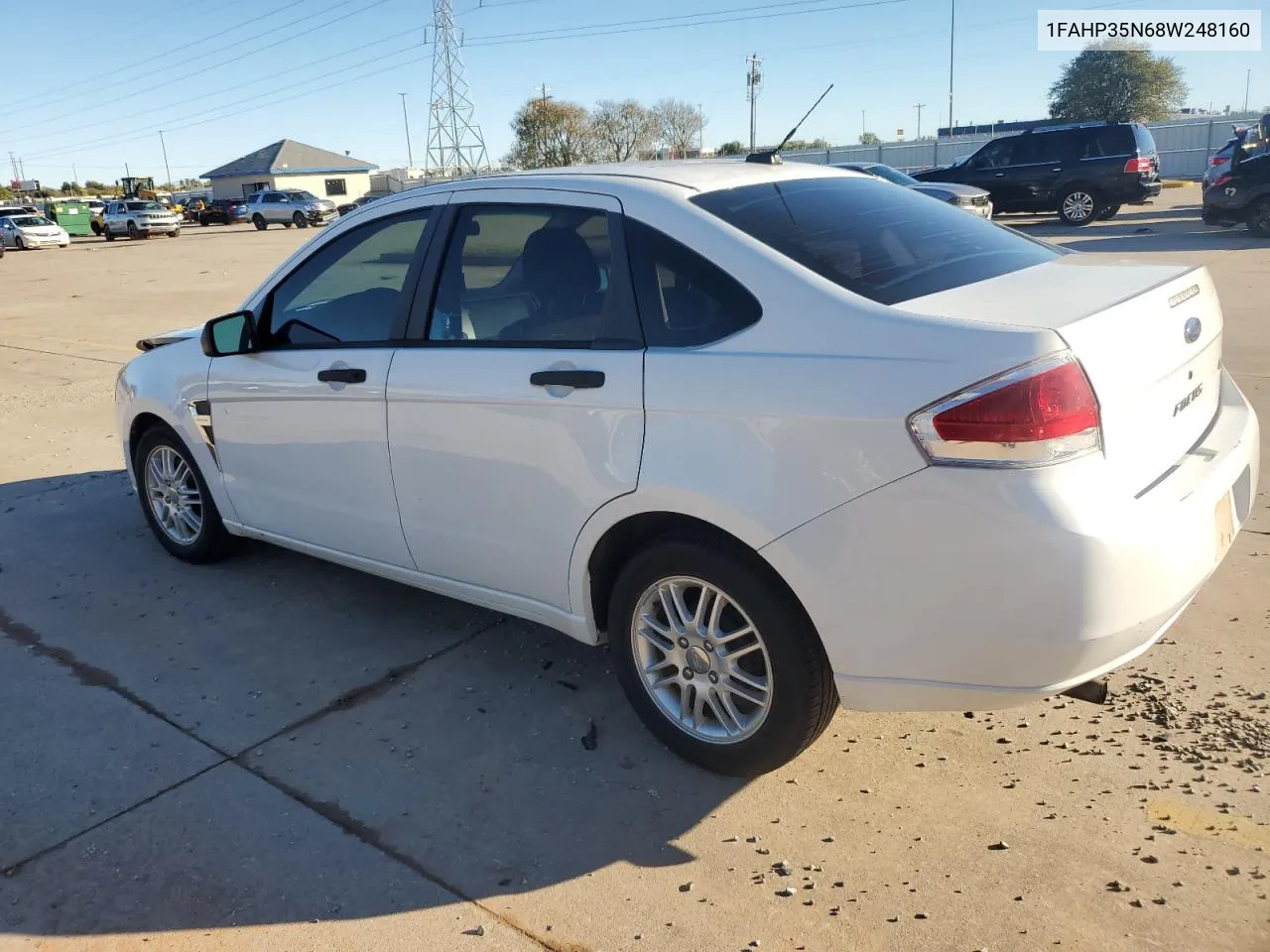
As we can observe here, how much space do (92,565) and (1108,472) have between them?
4.81 metres

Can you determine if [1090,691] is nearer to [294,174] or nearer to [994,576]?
[994,576]

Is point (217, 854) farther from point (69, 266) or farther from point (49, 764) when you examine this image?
point (69, 266)

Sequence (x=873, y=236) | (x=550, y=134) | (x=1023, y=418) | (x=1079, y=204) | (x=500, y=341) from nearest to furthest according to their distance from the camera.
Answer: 1. (x=1023, y=418)
2. (x=873, y=236)
3. (x=500, y=341)
4. (x=1079, y=204)
5. (x=550, y=134)

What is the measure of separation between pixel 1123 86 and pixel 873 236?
231ft

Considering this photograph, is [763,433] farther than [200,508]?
No

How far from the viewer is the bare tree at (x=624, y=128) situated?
56.3 m

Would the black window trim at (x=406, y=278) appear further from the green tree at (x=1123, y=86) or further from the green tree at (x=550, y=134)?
the green tree at (x=1123, y=86)

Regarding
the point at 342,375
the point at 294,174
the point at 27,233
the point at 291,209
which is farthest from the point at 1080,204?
the point at 294,174

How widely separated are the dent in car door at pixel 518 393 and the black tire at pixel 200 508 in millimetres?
1634

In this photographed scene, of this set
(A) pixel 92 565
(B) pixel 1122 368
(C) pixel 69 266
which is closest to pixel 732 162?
(B) pixel 1122 368

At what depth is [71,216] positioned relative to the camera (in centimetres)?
5253

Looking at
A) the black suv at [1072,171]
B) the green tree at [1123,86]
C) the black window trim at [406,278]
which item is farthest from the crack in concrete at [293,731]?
the green tree at [1123,86]

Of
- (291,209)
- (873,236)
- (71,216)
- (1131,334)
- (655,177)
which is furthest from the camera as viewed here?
(71,216)

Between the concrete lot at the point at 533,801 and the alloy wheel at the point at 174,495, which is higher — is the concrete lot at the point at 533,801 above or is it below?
below
